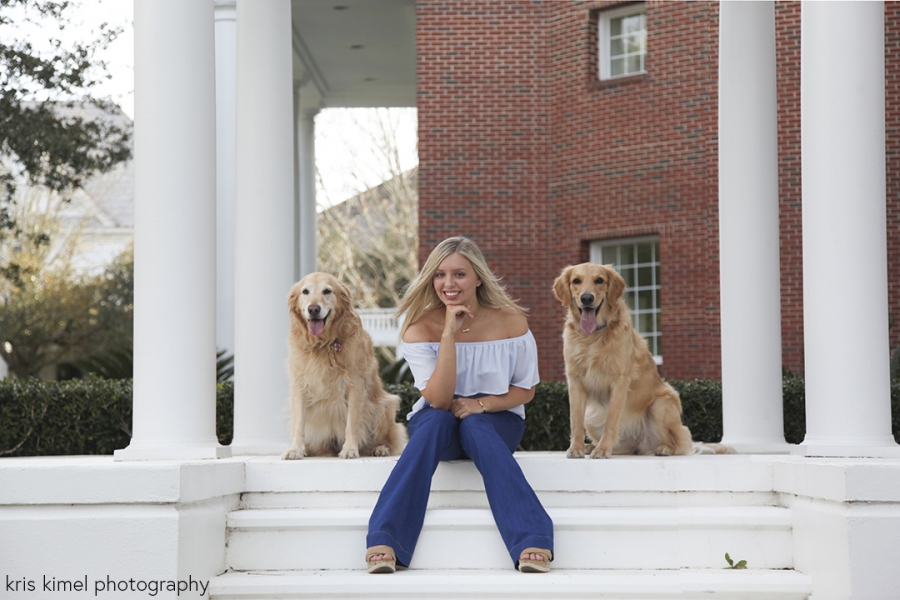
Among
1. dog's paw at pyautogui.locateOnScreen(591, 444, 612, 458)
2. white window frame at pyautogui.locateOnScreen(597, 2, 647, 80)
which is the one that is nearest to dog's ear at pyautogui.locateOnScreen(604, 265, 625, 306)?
dog's paw at pyautogui.locateOnScreen(591, 444, 612, 458)

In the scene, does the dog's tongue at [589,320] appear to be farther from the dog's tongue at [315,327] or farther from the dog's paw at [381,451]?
the dog's tongue at [315,327]

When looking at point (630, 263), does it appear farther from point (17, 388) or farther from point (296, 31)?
point (17, 388)

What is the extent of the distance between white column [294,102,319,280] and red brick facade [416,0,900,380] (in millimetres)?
3706

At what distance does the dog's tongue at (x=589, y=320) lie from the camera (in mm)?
5438

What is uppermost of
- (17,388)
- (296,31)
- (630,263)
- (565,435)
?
(296,31)

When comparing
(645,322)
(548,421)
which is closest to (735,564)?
(548,421)

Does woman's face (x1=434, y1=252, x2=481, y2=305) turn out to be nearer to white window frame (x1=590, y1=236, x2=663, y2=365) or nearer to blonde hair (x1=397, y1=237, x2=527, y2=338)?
blonde hair (x1=397, y1=237, x2=527, y2=338)

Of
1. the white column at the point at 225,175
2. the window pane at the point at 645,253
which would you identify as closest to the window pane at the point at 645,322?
the window pane at the point at 645,253

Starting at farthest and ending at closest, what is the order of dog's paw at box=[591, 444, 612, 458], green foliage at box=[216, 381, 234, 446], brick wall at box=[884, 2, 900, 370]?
1. brick wall at box=[884, 2, 900, 370]
2. green foliage at box=[216, 381, 234, 446]
3. dog's paw at box=[591, 444, 612, 458]

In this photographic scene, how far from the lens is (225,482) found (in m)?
4.43

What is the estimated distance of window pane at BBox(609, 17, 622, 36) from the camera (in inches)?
639

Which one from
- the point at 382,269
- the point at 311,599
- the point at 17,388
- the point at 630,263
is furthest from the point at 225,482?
the point at 382,269

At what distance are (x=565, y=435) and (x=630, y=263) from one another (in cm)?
689

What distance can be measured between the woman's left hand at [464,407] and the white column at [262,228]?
1881 mm
